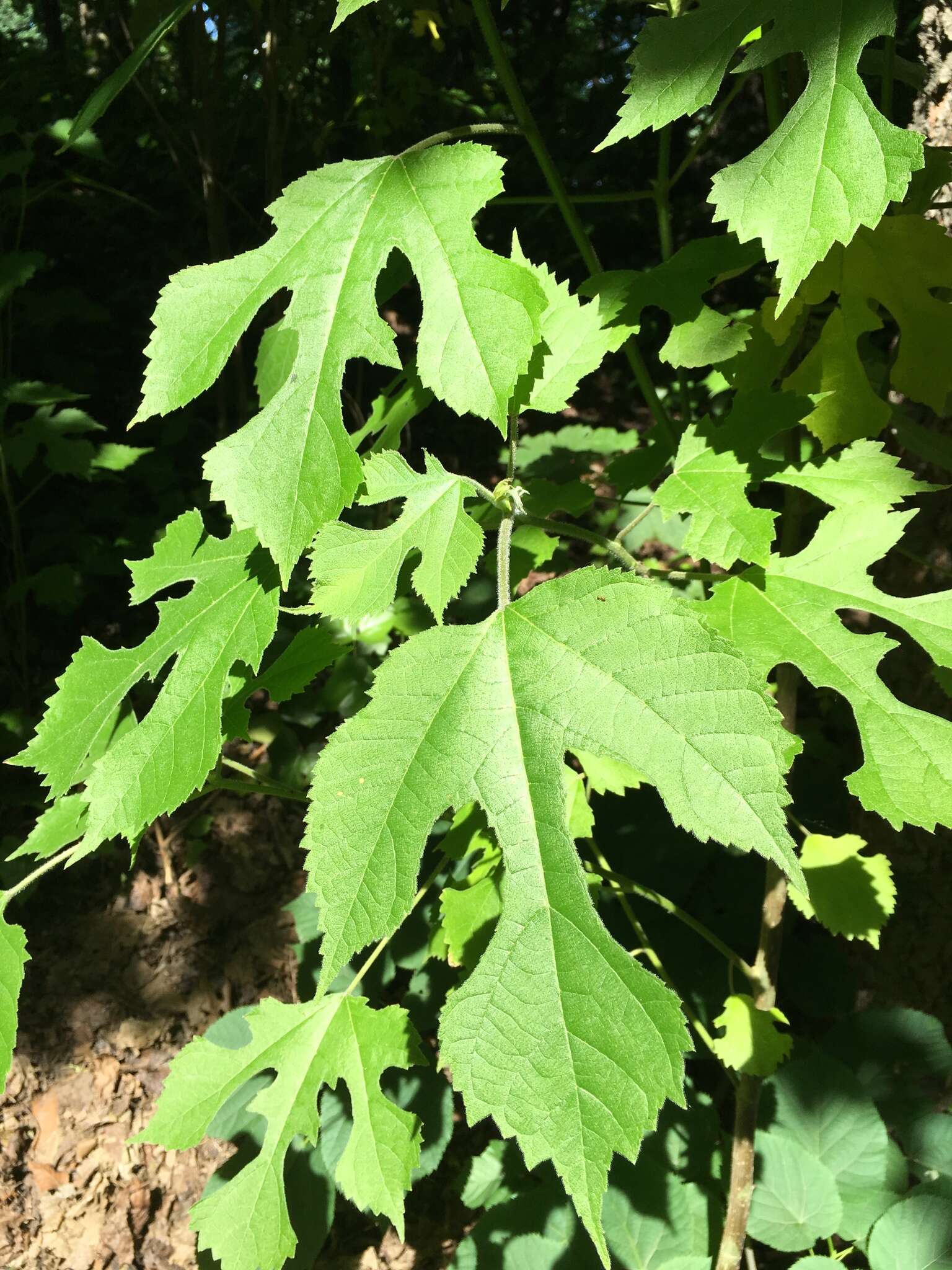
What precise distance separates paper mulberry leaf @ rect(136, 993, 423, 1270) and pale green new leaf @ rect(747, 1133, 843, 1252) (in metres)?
0.77

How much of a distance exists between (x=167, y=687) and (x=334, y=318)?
0.43 m

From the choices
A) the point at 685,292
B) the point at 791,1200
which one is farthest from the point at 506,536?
the point at 791,1200

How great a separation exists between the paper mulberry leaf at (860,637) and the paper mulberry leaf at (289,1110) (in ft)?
2.38

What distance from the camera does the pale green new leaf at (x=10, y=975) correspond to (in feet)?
3.65

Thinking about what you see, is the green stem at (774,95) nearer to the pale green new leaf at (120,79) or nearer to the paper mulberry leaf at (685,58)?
the paper mulberry leaf at (685,58)

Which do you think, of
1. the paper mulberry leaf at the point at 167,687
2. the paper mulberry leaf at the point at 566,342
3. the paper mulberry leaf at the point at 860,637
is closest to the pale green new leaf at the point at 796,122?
the paper mulberry leaf at the point at 566,342

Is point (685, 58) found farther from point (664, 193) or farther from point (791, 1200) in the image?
point (791, 1200)

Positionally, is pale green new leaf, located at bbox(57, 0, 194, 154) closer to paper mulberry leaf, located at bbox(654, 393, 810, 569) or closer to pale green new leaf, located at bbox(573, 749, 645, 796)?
paper mulberry leaf, located at bbox(654, 393, 810, 569)

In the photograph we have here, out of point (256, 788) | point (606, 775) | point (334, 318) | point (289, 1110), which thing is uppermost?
point (334, 318)

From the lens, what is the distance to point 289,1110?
1.24 m

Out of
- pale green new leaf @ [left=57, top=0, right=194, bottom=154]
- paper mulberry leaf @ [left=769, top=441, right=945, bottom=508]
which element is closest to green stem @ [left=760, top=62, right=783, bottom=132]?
paper mulberry leaf @ [left=769, top=441, right=945, bottom=508]

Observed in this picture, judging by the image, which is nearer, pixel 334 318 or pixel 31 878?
pixel 334 318

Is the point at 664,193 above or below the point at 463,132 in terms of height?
below

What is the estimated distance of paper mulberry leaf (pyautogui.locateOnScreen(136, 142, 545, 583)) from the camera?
83 centimetres
